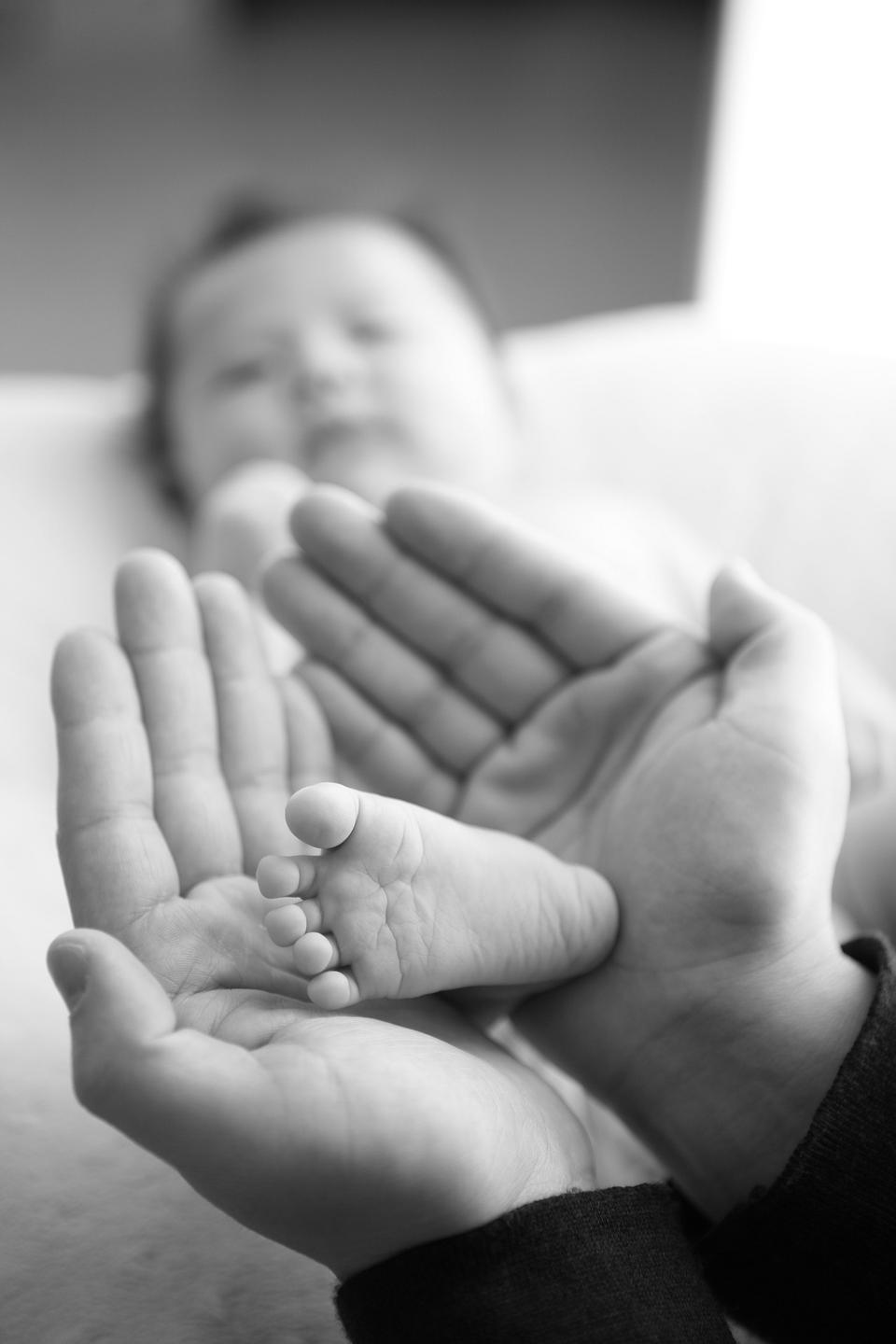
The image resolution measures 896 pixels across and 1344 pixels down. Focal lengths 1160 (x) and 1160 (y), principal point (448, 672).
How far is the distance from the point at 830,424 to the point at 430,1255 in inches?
40.3

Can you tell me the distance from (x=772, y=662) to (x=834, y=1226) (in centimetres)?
28

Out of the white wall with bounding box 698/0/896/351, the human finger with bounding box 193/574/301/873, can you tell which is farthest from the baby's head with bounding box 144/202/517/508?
the white wall with bounding box 698/0/896/351

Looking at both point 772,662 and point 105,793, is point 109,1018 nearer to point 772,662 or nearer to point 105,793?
point 105,793

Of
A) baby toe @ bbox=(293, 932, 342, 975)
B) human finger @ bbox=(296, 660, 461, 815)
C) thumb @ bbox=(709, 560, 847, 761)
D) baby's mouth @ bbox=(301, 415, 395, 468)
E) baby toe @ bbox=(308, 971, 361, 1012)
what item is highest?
baby's mouth @ bbox=(301, 415, 395, 468)

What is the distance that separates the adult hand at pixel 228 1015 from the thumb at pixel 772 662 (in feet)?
0.72

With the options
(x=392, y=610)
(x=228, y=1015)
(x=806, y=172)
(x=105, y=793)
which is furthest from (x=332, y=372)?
(x=806, y=172)

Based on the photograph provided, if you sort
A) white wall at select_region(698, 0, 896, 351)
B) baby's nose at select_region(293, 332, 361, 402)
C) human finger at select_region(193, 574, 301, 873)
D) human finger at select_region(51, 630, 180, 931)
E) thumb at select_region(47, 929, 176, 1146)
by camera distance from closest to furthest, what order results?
thumb at select_region(47, 929, 176, 1146) < human finger at select_region(51, 630, 180, 931) < human finger at select_region(193, 574, 301, 873) < baby's nose at select_region(293, 332, 361, 402) < white wall at select_region(698, 0, 896, 351)

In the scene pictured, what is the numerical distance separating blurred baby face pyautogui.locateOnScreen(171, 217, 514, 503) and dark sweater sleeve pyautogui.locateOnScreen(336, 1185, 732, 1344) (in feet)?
2.70

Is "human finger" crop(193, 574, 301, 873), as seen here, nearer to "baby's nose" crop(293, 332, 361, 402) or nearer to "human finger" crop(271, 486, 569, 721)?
"human finger" crop(271, 486, 569, 721)

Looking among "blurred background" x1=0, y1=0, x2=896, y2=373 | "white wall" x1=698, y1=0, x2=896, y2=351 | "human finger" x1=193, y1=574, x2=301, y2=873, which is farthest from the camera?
"blurred background" x1=0, y1=0, x2=896, y2=373

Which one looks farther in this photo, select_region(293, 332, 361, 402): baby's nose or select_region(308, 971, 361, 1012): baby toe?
select_region(293, 332, 361, 402): baby's nose

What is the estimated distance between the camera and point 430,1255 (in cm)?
48

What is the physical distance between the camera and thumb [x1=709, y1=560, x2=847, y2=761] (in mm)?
595

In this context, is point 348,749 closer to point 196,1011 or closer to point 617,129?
point 196,1011
